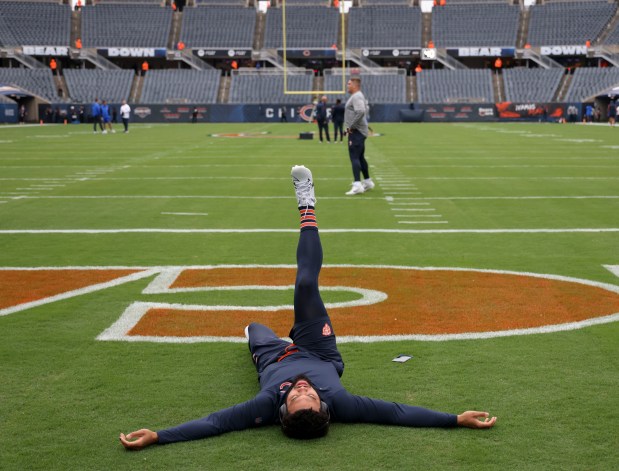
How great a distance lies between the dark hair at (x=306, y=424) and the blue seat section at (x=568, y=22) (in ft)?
204

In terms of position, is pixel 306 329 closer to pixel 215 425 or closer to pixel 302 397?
pixel 302 397

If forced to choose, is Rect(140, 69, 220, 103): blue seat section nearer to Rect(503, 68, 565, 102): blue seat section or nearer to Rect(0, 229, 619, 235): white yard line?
Rect(503, 68, 565, 102): blue seat section

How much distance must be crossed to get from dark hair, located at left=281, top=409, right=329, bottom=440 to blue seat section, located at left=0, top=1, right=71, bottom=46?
6263cm

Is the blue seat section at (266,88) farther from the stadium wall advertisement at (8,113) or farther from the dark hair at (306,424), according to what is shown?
the dark hair at (306,424)

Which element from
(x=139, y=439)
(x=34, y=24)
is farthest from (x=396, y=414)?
(x=34, y=24)

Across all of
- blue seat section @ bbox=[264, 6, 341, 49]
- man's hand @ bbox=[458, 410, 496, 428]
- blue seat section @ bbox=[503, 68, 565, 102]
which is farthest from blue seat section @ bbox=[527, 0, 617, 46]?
man's hand @ bbox=[458, 410, 496, 428]

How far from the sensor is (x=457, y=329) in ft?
19.2

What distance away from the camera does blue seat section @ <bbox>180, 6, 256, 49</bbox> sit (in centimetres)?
6419

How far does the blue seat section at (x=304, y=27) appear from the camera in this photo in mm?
64188

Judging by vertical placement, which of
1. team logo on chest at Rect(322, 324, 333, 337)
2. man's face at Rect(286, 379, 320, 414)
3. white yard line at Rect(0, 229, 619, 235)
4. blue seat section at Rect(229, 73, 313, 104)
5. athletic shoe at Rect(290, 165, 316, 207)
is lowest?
man's face at Rect(286, 379, 320, 414)

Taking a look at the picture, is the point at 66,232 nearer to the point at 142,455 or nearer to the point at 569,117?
→ the point at 142,455

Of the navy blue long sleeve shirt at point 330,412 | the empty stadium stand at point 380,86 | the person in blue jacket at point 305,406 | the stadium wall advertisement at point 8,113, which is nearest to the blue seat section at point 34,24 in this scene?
the stadium wall advertisement at point 8,113

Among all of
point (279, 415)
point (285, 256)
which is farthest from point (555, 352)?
point (285, 256)

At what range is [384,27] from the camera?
6519cm
